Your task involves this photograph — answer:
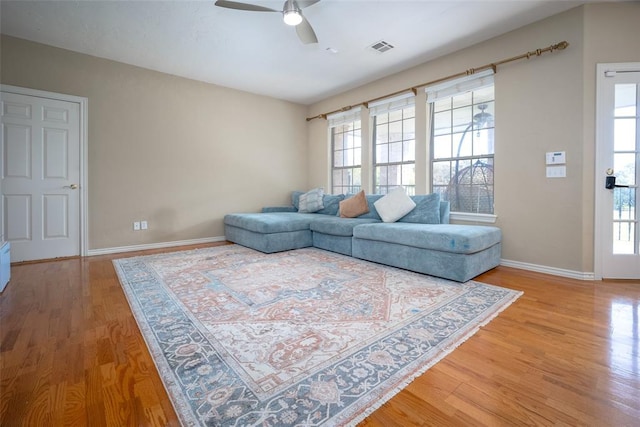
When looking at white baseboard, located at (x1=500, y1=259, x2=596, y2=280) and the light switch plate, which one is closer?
white baseboard, located at (x1=500, y1=259, x2=596, y2=280)

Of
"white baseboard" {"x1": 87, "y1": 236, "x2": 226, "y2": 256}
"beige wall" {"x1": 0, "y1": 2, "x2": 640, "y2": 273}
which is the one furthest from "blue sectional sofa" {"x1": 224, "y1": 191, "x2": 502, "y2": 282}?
"beige wall" {"x1": 0, "y1": 2, "x2": 640, "y2": 273}

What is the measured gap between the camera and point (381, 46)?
362 cm

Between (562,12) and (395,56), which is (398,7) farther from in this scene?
(562,12)

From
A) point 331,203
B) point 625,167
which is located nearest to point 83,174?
point 331,203

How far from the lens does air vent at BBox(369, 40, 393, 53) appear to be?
11.7ft

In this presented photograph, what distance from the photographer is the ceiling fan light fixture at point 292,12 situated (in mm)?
2487

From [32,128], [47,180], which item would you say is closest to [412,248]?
[47,180]

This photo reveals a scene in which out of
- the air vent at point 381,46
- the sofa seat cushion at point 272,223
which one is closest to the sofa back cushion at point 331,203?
the sofa seat cushion at point 272,223

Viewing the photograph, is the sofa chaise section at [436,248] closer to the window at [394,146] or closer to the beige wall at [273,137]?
the beige wall at [273,137]

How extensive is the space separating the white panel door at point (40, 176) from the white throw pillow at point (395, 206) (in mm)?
4073

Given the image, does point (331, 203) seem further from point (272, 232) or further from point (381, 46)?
point (381, 46)

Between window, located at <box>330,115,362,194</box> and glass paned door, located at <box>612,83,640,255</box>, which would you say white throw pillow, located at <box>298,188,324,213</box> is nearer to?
window, located at <box>330,115,362,194</box>

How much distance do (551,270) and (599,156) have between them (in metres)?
1.22

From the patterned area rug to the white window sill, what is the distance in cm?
122
